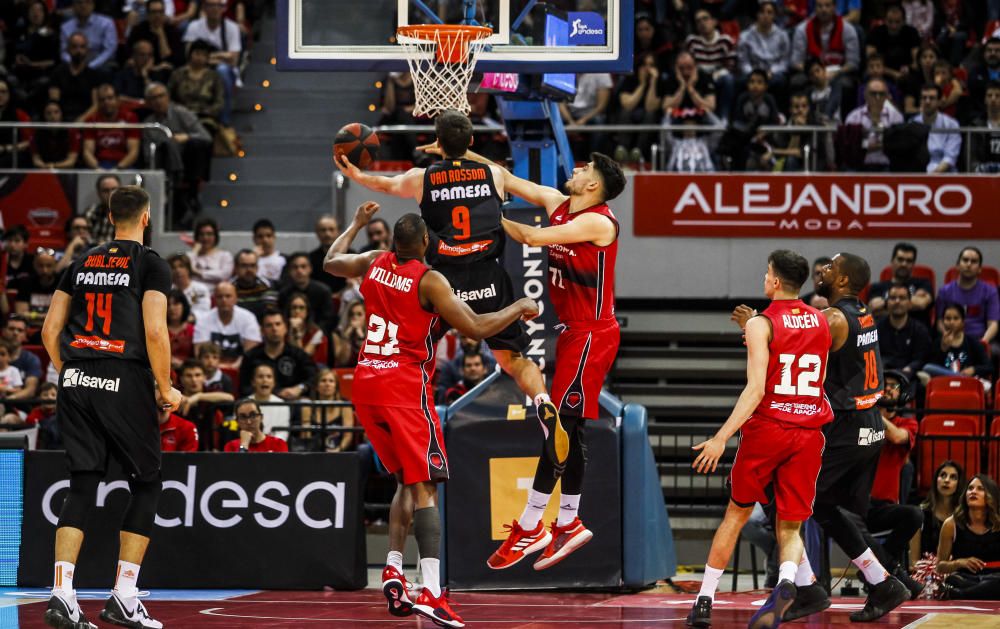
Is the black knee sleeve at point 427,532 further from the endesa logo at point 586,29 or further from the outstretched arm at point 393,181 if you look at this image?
the endesa logo at point 586,29

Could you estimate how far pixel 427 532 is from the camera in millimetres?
Result: 8758

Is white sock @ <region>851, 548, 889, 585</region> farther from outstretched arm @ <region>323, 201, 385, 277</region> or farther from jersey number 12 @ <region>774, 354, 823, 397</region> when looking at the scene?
outstretched arm @ <region>323, 201, 385, 277</region>

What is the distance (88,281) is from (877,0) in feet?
46.6

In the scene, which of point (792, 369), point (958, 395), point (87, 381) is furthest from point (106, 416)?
point (958, 395)

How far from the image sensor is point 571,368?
9.48 metres

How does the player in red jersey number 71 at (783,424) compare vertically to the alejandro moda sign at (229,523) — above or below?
above

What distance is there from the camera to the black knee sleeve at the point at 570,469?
9516mm

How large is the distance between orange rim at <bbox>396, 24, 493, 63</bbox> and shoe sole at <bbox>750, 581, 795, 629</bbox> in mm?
4051

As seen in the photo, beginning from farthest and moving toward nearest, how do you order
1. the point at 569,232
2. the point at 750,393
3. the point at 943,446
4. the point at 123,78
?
1. the point at 123,78
2. the point at 943,446
3. the point at 569,232
4. the point at 750,393

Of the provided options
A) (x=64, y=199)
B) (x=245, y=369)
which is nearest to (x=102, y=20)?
(x=64, y=199)

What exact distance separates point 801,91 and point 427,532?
1089 centimetres

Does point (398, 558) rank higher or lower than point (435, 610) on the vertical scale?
higher

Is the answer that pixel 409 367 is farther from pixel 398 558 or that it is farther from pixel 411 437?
pixel 398 558

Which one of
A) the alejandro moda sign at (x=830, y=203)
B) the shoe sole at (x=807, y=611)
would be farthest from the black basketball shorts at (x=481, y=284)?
the alejandro moda sign at (x=830, y=203)
